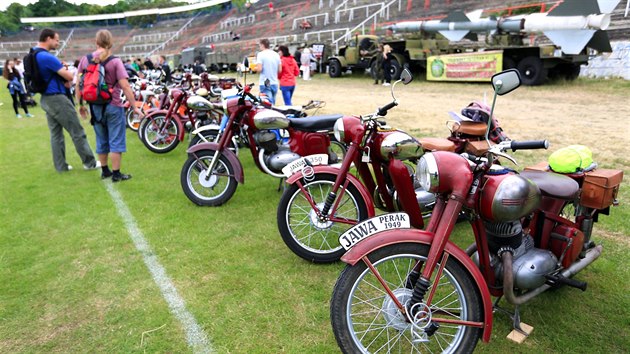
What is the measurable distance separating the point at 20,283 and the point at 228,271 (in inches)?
60.7

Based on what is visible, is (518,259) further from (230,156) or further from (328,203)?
(230,156)

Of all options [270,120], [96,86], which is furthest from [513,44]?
[96,86]

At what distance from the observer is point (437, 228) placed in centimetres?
220

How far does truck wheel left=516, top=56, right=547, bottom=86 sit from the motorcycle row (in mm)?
11773

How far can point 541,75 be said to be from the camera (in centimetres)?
1419

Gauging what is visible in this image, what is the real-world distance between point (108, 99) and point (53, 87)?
0.97 metres

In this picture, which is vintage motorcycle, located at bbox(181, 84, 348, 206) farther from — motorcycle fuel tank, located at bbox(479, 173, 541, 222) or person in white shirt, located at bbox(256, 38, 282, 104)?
person in white shirt, located at bbox(256, 38, 282, 104)

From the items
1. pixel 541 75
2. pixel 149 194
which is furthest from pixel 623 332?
pixel 541 75

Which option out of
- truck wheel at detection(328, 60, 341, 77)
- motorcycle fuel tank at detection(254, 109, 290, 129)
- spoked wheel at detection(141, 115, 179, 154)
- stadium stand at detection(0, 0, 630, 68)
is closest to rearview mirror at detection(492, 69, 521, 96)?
motorcycle fuel tank at detection(254, 109, 290, 129)

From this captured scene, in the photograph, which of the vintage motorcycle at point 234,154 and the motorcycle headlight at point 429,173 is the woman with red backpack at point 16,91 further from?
the motorcycle headlight at point 429,173

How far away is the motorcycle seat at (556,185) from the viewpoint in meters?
2.51

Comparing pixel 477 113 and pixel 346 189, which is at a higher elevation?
pixel 477 113

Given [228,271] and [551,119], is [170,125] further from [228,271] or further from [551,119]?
[551,119]

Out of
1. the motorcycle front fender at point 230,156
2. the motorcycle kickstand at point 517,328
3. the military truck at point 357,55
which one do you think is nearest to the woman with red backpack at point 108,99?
the motorcycle front fender at point 230,156
